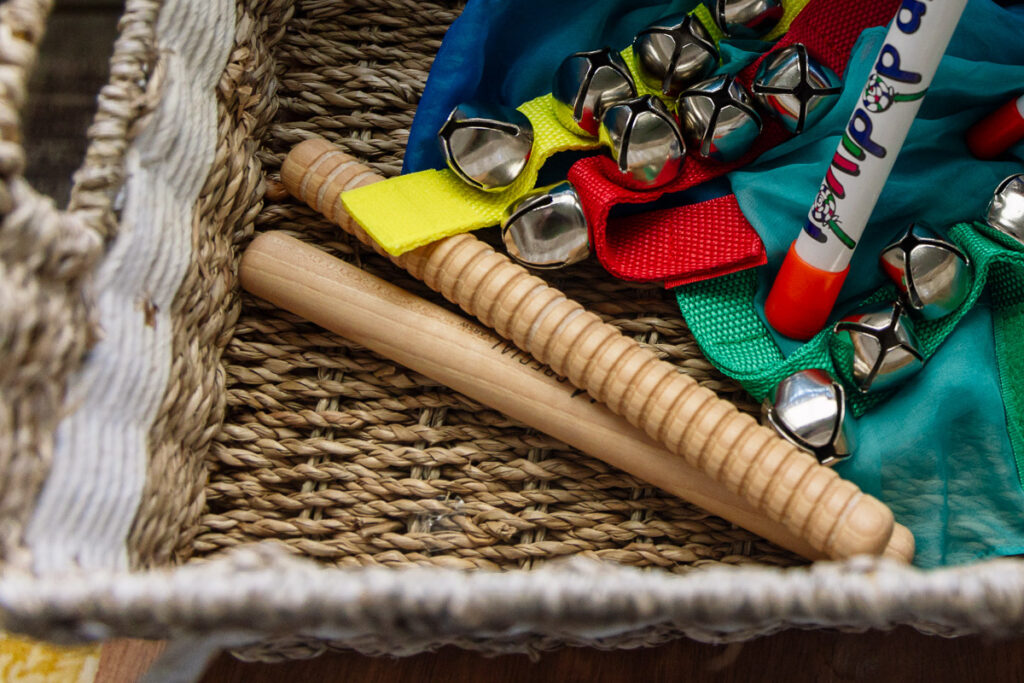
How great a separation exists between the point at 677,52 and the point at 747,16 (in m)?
0.06

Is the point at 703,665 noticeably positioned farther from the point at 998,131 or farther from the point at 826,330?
the point at 998,131

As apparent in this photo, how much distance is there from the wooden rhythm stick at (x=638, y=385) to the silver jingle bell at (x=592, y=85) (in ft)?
0.37

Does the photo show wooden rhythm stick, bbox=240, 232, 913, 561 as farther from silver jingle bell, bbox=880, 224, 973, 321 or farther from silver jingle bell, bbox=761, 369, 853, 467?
silver jingle bell, bbox=880, 224, 973, 321

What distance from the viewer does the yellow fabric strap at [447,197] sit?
0.51m

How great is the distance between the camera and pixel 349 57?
61 cm

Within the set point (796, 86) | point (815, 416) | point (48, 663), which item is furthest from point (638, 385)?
point (48, 663)

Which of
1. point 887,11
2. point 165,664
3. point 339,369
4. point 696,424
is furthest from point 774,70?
point 165,664

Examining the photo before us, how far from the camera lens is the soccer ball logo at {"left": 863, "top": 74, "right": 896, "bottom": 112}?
16.7 inches

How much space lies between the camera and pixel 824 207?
1.58 feet

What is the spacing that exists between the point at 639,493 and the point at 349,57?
372 millimetres

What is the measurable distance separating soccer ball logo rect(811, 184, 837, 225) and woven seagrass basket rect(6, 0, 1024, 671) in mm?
116

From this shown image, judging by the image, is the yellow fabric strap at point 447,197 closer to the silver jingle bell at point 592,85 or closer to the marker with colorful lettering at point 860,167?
the silver jingle bell at point 592,85

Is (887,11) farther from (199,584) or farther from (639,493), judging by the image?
(199,584)

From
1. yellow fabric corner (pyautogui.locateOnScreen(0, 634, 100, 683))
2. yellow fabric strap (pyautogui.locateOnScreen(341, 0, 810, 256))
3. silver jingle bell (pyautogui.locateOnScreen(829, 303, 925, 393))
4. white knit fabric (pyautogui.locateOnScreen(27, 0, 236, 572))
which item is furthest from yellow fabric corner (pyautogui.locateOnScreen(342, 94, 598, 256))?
yellow fabric corner (pyautogui.locateOnScreen(0, 634, 100, 683))
